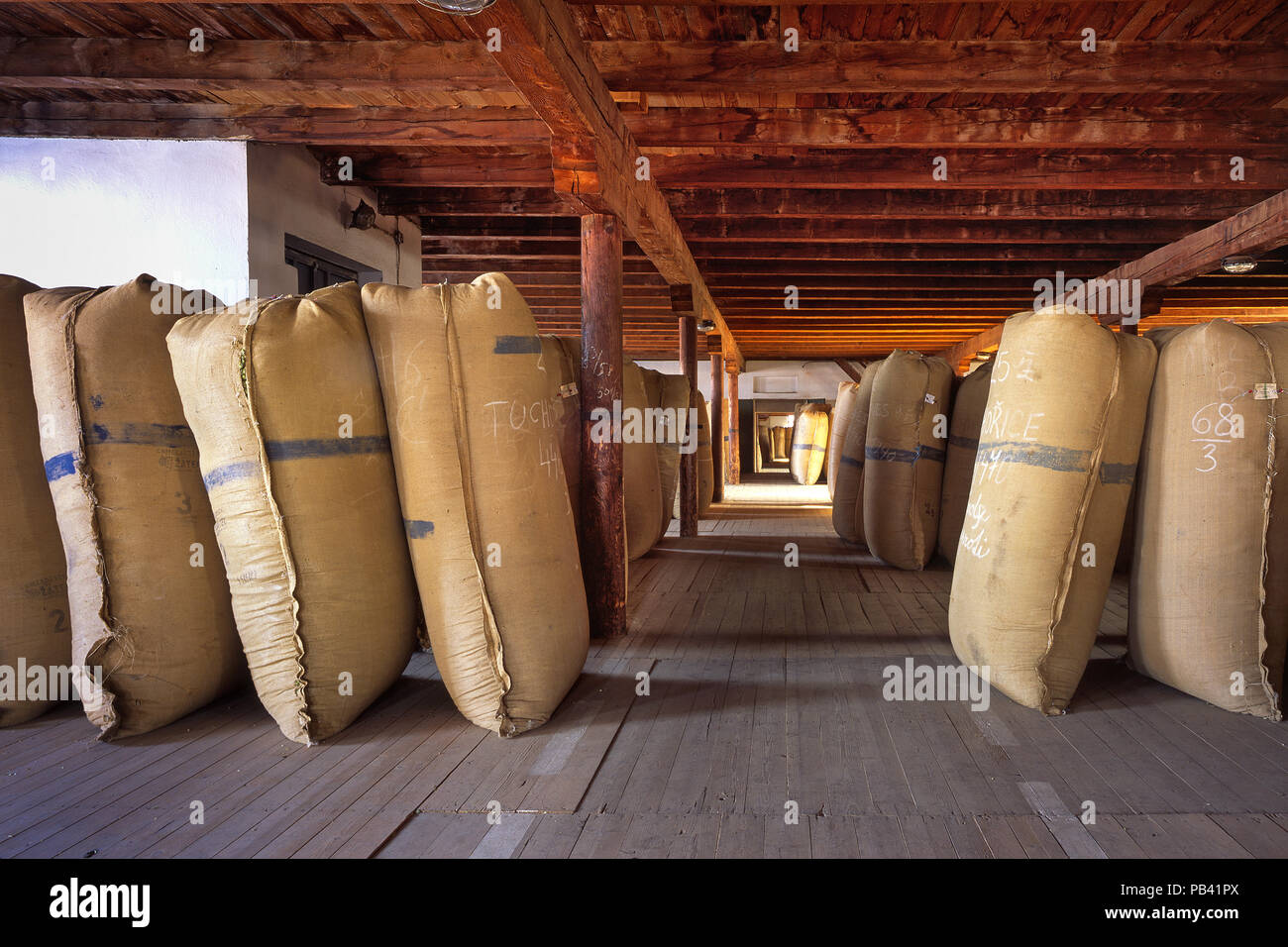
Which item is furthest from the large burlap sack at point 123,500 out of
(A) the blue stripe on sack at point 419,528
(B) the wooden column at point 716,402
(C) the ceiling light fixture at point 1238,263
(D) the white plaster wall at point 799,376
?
(D) the white plaster wall at point 799,376

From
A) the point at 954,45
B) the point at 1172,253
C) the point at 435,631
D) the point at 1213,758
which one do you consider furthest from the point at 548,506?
the point at 1172,253

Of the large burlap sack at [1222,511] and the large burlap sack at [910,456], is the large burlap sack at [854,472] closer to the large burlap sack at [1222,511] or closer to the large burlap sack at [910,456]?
the large burlap sack at [910,456]

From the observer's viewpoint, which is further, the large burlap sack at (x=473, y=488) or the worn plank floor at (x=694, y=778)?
the large burlap sack at (x=473, y=488)

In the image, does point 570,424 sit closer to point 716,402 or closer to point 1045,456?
point 1045,456

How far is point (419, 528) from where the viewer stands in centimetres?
263

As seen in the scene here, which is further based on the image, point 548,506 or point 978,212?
point 978,212

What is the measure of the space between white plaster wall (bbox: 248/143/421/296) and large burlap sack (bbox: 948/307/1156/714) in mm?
3986

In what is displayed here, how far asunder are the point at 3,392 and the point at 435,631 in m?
1.67

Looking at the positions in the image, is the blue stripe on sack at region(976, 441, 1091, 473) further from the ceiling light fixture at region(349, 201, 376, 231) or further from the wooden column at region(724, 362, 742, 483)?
the wooden column at region(724, 362, 742, 483)

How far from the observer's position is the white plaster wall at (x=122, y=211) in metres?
4.45

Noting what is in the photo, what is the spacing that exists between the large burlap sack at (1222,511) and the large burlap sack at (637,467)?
3.36 m

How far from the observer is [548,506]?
9.39 feet

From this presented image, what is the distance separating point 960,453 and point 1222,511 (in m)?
2.62
